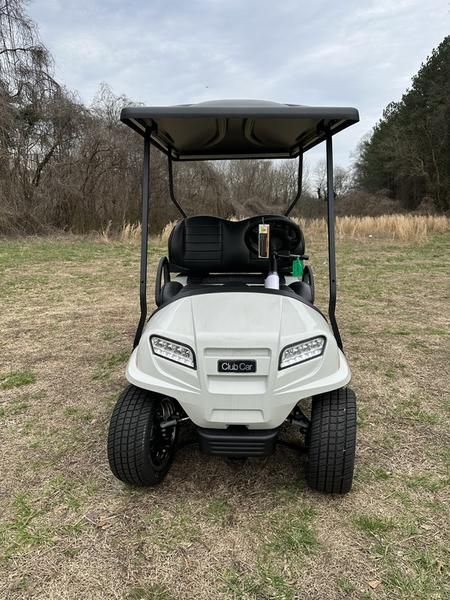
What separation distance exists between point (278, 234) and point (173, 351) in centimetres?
122

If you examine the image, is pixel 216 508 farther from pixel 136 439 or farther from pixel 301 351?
pixel 301 351

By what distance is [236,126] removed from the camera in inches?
93.4

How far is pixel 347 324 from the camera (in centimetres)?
415

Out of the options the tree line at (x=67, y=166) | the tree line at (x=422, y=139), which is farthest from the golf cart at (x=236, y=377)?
the tree line at (x=422, y=139)

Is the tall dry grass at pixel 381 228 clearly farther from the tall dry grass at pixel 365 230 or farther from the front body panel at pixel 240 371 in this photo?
the front body panel at pixel 240 371

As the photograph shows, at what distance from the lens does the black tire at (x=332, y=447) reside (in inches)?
64.8

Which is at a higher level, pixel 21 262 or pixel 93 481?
pixel 21 262

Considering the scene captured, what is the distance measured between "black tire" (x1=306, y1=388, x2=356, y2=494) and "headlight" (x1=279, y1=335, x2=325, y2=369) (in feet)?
0.74

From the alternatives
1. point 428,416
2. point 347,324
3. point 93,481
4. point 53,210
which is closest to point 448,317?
point 347,324

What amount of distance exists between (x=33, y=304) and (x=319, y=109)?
13.1 feet

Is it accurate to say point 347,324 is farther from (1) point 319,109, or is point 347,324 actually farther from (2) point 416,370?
(1) point 319,109

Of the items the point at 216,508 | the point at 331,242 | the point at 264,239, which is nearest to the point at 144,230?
the point at 264,239

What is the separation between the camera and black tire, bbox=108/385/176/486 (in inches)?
65.8

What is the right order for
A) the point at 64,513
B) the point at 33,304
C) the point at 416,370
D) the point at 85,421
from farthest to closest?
the point at 33,304, the point at 416,370, the point at 85,421, the point at 64,513
